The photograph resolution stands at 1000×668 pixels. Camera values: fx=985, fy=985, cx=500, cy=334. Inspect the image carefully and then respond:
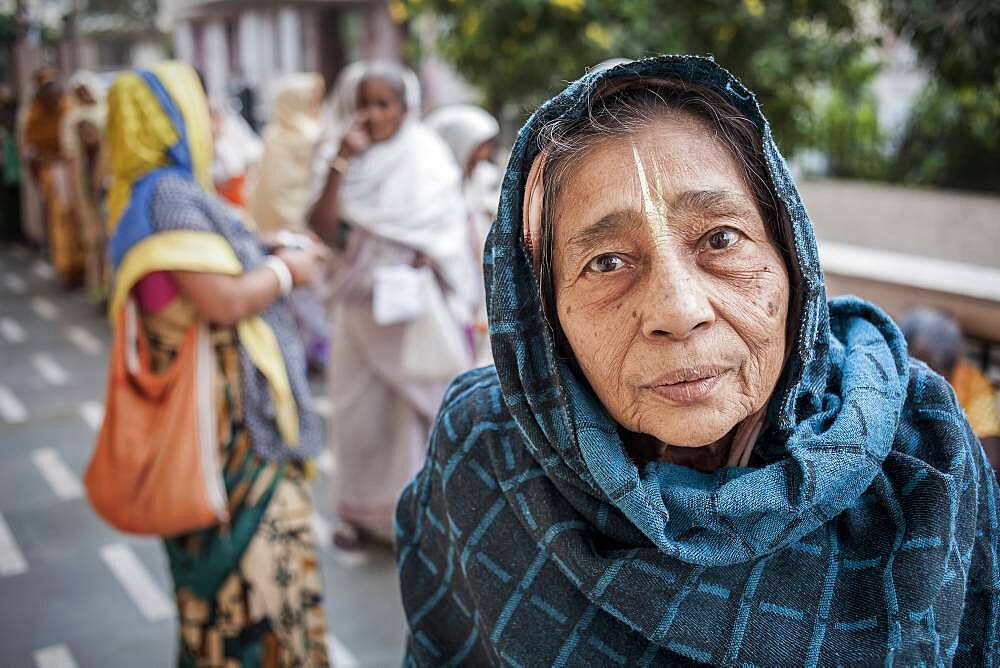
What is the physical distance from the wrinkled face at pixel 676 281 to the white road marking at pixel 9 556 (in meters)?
3.75

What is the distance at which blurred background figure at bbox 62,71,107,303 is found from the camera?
824 cm

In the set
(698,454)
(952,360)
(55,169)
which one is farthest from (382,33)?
(698,454)

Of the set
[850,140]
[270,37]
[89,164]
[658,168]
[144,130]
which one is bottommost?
[89,164]

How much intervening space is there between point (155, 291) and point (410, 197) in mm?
1535

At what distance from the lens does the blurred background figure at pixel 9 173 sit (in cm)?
1210

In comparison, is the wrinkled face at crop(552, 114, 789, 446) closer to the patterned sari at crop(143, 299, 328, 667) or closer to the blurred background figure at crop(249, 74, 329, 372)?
the patterned sari at crop(143, 299, 328, 667)

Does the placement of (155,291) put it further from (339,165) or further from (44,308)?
(44,308)

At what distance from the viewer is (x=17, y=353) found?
757cm

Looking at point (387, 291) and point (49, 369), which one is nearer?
point (387, 291)

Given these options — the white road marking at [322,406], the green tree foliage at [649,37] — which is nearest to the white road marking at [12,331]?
the white road marking at [322,406]

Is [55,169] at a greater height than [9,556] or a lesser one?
greater

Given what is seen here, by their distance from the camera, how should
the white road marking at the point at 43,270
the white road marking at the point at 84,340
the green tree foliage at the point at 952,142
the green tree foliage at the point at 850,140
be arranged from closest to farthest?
the white road marking at the point at 84,340, the green tree foliage at the point at 952,142, the green tree foliage at the point at 850,140, the white road marking at the point at 43,270

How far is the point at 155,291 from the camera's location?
105 inches

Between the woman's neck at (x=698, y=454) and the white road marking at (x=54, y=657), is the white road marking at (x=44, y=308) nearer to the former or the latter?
the white road marking at (x=54, y=657)
